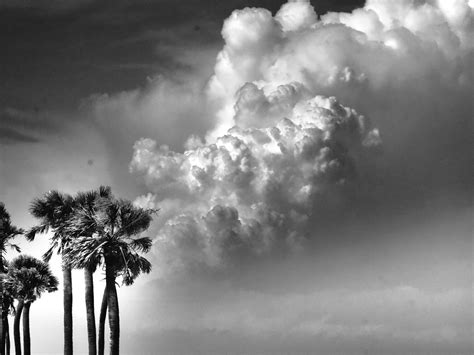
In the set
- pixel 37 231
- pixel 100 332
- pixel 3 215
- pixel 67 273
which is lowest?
pixel 100 332

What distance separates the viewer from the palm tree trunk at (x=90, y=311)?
54125 millimetres

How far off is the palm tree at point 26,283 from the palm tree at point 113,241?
2589 centimetres

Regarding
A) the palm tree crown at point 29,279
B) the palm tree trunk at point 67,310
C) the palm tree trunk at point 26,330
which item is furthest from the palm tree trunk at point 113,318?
the palm tree crown at point 29,279

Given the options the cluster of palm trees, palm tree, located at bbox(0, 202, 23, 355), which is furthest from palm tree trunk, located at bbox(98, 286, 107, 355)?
palm tree, located at bbox(0, 202, 23, 355)

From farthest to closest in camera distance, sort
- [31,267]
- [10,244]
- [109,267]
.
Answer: [31,267], [10,244], [109,267]

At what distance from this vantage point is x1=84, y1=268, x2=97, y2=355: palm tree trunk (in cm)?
5412

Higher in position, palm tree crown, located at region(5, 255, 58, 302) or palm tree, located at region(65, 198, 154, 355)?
palm tree crown, located at region(5, 255, 58, 302)

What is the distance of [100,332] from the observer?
55.4 meters

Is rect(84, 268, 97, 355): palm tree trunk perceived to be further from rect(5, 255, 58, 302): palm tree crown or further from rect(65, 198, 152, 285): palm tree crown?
rect(5, 255, 58, 302): palm tree crown

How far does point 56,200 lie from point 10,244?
A: 14.1 m

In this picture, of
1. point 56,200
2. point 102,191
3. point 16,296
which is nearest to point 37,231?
point 56,200

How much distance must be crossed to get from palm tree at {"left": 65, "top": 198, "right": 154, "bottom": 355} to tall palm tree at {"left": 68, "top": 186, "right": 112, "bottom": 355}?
121 millimetres

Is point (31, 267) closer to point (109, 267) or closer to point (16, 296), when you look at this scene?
point (16, 296)

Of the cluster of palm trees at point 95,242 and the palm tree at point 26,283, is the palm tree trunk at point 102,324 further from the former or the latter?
the palm tree at point 26,283
